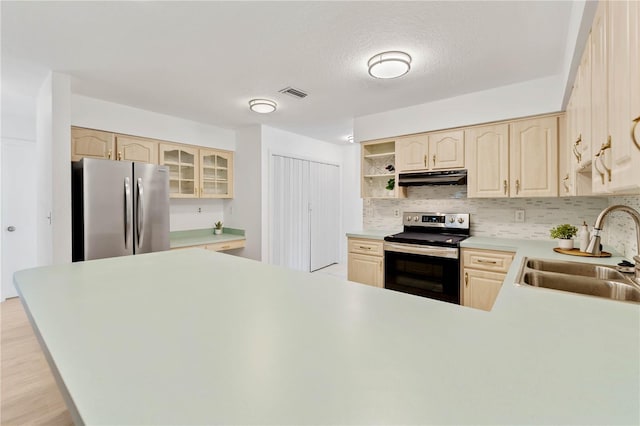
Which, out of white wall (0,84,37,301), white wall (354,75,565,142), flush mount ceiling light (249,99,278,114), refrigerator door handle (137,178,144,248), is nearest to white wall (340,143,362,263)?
white wall (354,75,565,142)

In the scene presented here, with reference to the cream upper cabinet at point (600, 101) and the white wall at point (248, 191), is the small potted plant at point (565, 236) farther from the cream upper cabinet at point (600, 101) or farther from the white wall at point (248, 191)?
the white wall at point (248, 191)

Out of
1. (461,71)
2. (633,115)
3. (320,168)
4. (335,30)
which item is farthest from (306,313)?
(320,168)

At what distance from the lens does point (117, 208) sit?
286 cm

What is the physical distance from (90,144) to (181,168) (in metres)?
1.04

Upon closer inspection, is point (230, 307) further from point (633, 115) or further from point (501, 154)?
point (501, 154)

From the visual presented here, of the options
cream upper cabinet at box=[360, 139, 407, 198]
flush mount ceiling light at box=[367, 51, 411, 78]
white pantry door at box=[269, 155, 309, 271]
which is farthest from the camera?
white pantry door at box=[269, 155, 309, 271]

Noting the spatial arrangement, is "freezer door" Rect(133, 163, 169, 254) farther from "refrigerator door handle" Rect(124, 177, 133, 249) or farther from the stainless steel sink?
the stainless steel sink

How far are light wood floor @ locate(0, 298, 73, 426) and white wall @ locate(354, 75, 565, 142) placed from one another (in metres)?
3.64

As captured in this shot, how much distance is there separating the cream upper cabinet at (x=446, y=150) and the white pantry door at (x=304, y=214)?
2197 millimetres

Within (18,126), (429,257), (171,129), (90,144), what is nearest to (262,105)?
(171,129)

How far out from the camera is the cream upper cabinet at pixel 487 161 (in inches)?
113

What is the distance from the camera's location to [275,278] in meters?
1.40

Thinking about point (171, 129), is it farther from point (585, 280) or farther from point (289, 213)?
point (585, 280)

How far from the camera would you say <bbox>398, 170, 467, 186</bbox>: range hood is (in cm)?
307
